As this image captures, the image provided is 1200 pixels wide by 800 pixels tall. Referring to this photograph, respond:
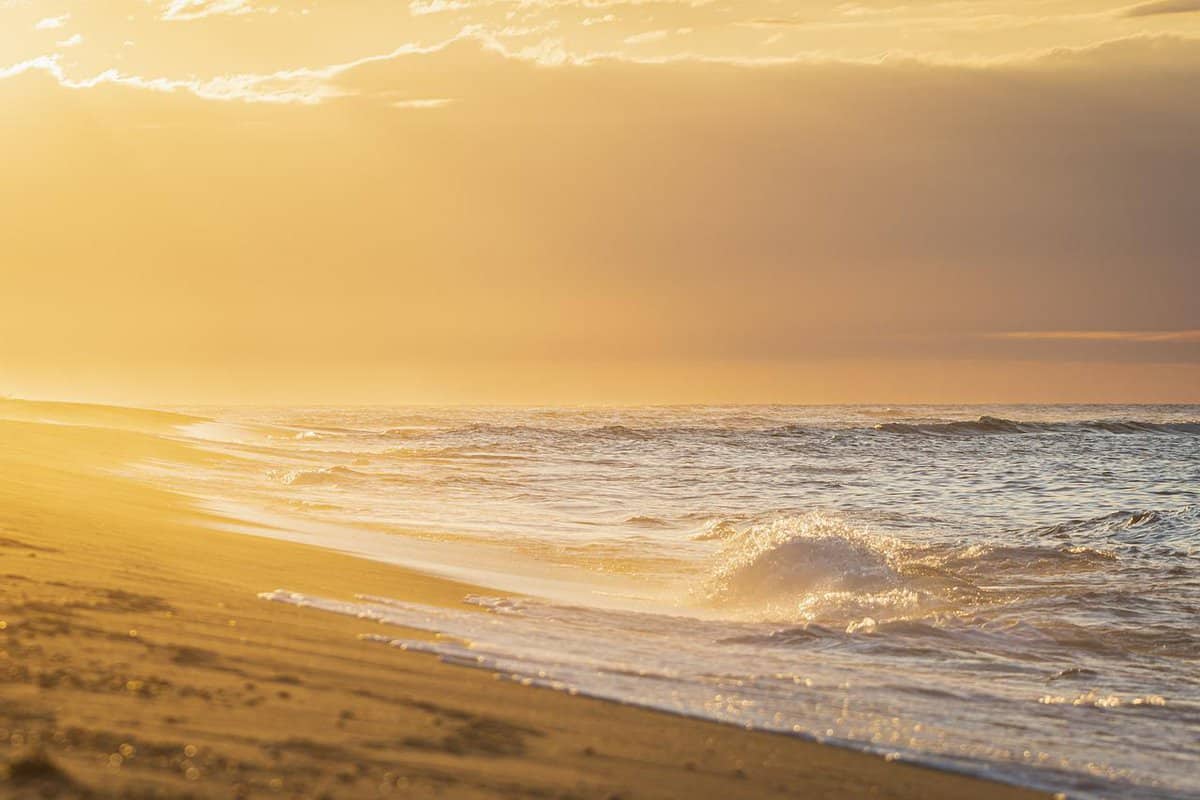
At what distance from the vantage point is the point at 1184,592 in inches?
451

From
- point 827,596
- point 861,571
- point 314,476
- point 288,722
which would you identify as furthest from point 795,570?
point 314,476

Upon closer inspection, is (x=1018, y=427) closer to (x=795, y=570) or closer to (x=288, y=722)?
(x=795, y=570)

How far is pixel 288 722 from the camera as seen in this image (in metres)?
4.25

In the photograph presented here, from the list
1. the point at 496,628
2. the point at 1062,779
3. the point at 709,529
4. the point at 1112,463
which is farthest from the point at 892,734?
the point at 1112,463

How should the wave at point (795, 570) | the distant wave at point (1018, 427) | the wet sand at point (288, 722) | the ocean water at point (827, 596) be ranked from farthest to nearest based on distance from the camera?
the distant wave at point (1018, 427) < the wave at point (795, 570) < the ocean water at point (827, 596) < the wet sand at point (288, 722)

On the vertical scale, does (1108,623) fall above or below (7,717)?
below

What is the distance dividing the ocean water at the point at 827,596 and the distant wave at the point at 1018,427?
2886 centimetres

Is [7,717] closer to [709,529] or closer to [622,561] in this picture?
[622,561]

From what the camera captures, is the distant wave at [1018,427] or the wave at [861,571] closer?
the wave at [861,571]

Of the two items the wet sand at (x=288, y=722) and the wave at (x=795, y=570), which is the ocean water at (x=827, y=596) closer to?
the wave at (x=795, y=570)

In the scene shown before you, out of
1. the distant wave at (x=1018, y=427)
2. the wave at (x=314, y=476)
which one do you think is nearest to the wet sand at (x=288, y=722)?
the wave at (x=314, y=476)

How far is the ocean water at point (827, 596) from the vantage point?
5.82 m

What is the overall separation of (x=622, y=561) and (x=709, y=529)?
3.75 metres

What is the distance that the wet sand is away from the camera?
3703 millimetres
